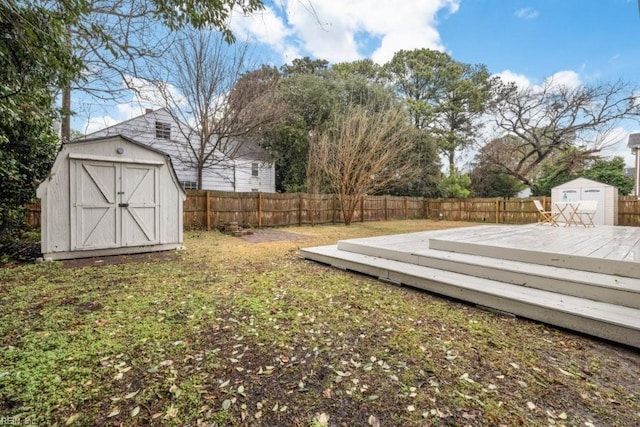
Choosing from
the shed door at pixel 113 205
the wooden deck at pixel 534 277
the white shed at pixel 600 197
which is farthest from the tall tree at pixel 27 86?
the white shed at pixel 600 197

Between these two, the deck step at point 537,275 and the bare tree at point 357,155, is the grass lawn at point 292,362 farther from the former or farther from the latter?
the bare tree at point 357,155

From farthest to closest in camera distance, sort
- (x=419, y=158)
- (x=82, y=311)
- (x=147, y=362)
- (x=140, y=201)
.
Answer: (x=419, y=158) → (x=140, y=201) → (x=82, y=311) → (x=147, y=362)

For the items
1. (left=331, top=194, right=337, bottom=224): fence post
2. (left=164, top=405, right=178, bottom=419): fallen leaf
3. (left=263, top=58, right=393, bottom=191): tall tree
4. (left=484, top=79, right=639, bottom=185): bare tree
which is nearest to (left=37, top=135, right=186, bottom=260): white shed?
(left=164, top=405, right=178, bottom=419): fallen leaf

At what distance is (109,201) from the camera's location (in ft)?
17.5

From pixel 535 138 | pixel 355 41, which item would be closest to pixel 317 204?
pixel 355 41

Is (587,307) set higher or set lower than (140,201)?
lower

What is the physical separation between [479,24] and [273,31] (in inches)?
327

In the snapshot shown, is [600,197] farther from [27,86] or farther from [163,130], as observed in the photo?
[163,130]

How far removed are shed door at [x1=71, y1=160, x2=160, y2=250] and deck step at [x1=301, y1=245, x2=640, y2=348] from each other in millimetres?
4351

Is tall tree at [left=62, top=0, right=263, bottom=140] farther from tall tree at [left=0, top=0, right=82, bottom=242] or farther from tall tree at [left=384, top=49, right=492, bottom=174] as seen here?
tall tree at [left=384, top=49, right=492, bottom=174]

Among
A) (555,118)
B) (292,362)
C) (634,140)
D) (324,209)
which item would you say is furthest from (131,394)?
(555,118)

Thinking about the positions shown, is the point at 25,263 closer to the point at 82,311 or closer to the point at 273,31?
the point at 82,311

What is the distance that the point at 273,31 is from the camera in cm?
405

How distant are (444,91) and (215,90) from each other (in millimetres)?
17688
